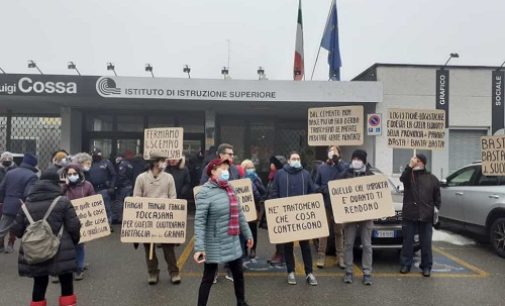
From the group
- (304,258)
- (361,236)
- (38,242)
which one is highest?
(38,242)

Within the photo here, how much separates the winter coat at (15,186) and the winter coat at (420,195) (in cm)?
621

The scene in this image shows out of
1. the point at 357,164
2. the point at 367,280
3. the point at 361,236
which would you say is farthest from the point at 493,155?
the point at 367,280

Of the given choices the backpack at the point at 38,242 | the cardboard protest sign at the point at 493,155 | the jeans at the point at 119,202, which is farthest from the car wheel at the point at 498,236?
the jeans at the point at 119,202

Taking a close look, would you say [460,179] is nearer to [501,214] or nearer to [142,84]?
[501,214]

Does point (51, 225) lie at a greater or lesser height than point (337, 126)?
lesser

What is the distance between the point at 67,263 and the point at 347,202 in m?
3.87

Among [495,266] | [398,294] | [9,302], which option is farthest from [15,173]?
[495,266]

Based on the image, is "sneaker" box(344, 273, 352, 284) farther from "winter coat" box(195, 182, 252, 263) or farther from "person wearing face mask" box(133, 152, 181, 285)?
"person wearing face mask" box(133, 152, 181, 285)

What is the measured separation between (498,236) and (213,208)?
20.0 ft

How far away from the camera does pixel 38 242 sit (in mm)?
4488

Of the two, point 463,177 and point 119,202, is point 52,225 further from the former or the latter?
point 463,177

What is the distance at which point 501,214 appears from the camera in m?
8.47

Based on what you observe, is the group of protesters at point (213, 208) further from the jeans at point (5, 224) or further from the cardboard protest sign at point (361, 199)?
the cardboard protest sign at point (361, 199)

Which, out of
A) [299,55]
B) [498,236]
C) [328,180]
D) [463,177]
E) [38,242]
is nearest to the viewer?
[38,242]
